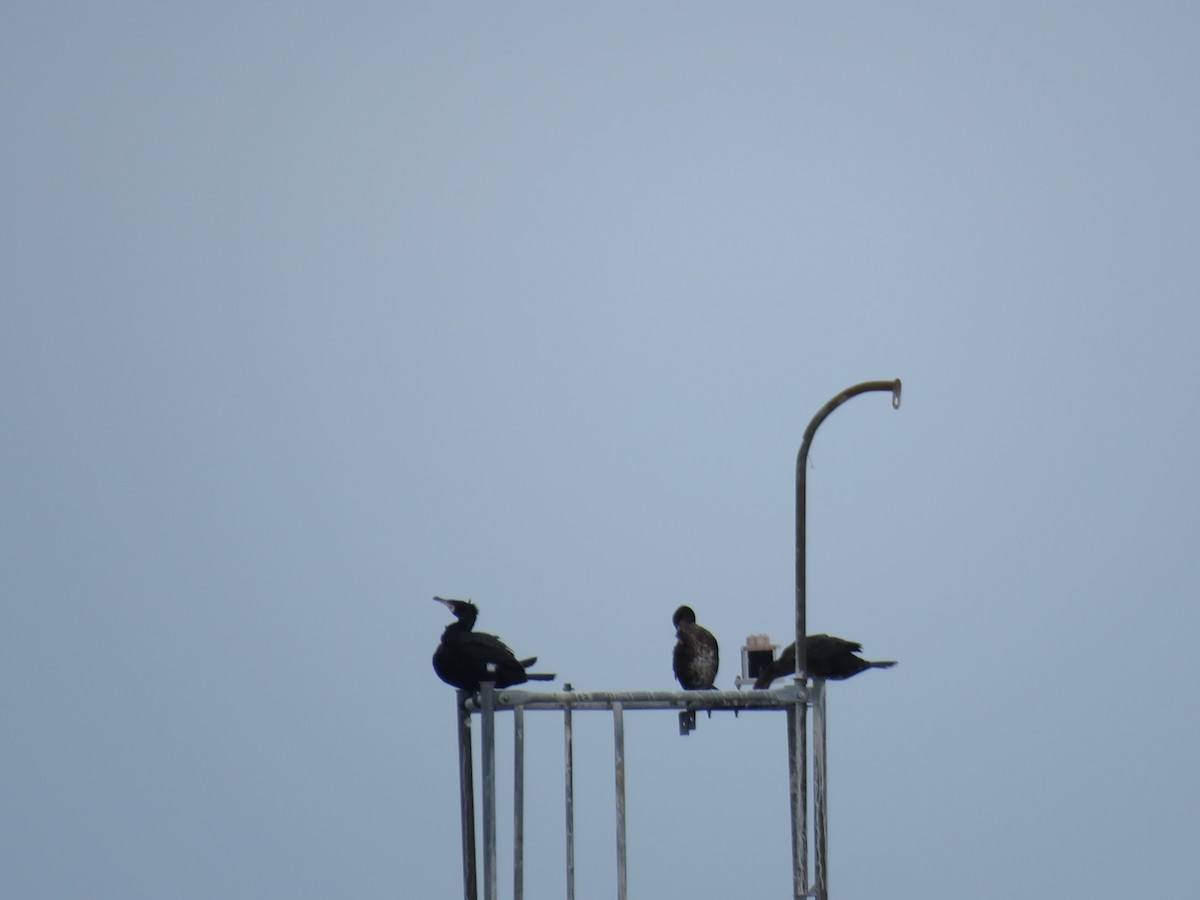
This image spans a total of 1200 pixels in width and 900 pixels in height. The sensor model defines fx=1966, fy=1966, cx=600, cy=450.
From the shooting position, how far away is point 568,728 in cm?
1744

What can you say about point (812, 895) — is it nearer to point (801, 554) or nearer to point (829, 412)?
point (801, 554)

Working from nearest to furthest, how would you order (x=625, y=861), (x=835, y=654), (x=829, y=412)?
(x=625, y=861) → (x=829, y=412) → (x=835, y=654)

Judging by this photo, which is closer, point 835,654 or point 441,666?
point 441,666

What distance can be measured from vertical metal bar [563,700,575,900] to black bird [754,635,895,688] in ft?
7.37

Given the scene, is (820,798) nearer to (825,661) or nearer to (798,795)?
(798,795)

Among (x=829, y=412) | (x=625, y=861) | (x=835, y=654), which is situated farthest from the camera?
(x=835, y=654)

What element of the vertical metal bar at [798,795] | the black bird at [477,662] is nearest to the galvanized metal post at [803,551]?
the vertical metal bar at [798,795]

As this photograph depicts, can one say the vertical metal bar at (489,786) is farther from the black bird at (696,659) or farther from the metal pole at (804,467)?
the black bird at (696,659)

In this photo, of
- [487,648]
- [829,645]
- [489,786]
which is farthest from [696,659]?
[489,786]

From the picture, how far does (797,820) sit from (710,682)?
11.7ft

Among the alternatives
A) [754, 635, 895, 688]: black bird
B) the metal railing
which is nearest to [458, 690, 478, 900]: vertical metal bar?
the metal railing

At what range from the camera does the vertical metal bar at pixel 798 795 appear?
1786cm

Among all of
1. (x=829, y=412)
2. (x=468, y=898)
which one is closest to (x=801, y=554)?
(x=829, y=412)

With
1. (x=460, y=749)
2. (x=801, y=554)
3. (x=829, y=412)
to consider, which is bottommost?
(x=460, y=749)
